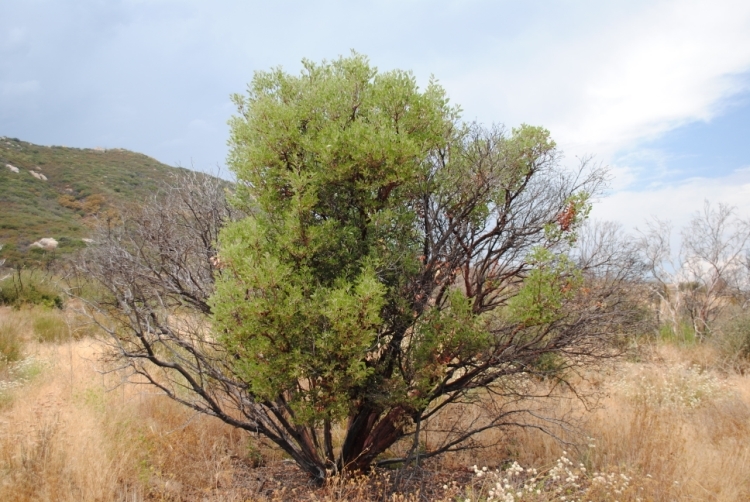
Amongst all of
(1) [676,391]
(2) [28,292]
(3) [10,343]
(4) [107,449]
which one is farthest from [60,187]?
(1) [676,391]

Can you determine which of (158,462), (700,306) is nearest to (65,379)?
(158,462)

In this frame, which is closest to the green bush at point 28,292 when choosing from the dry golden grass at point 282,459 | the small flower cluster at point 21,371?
Answer: the small flower cluster at point 21,371

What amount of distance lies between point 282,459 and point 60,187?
42270 millimetres

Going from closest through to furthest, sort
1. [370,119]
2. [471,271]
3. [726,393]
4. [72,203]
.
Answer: [370,119]
[471,271]
[726,393]
[72,203]

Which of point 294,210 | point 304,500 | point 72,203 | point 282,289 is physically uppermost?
point 72,203

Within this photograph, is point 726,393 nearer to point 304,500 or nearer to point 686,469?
point 686,469

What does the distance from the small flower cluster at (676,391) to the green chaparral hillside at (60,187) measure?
21931 millimetres

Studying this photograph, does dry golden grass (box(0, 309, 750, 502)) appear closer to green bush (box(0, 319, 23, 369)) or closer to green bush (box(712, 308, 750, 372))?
green bush (box(0, 319, 23, 369))

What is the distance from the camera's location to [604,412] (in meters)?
7.53

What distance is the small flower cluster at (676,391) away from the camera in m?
8.06

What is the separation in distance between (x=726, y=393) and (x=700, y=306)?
8.83 meters

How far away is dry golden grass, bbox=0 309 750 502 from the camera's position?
501cm

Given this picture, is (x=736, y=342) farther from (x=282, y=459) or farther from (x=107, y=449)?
(x=107, y=449)

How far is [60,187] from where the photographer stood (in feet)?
133
